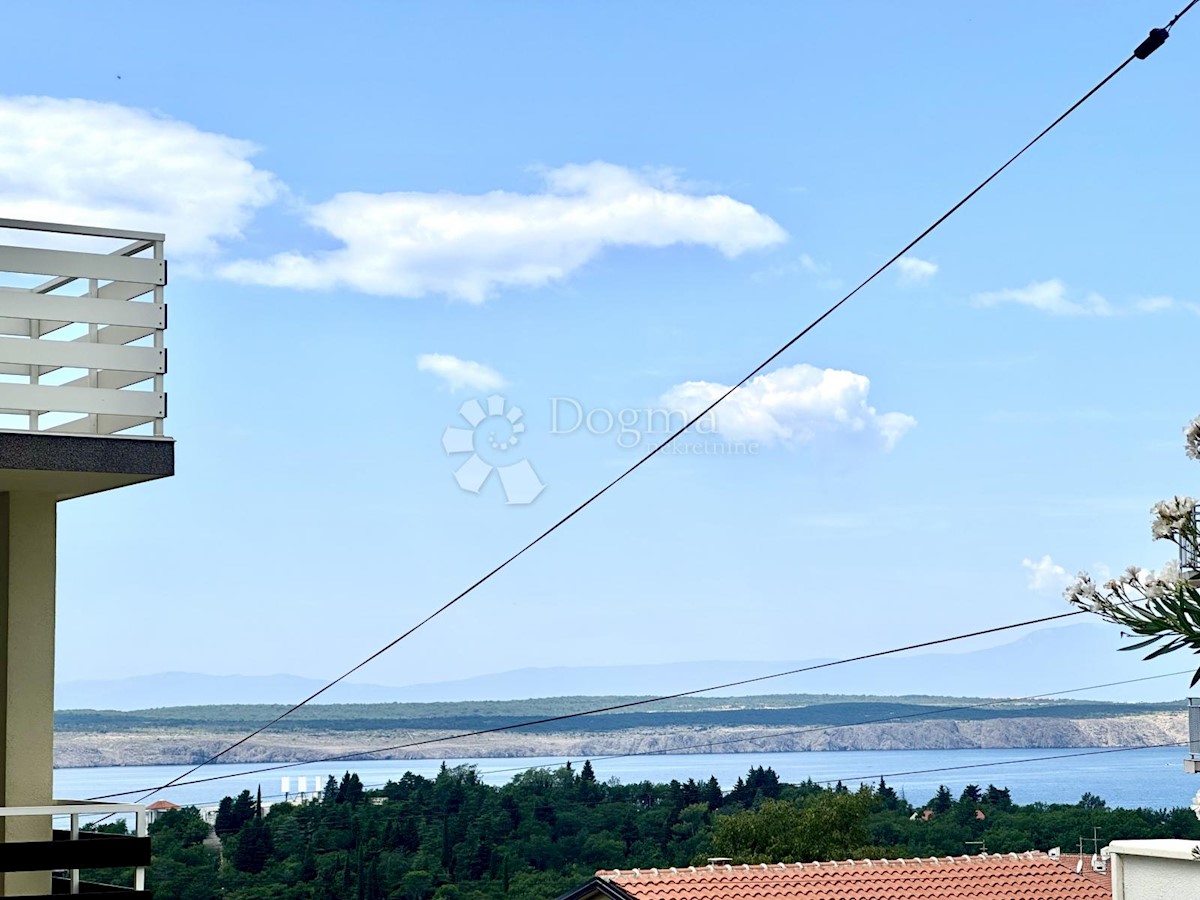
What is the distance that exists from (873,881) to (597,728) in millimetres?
108102

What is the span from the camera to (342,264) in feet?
347

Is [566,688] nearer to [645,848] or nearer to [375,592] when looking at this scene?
[375,592]

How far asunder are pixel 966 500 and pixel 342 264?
47807 mm

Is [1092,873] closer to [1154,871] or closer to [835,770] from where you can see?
[1154,871]

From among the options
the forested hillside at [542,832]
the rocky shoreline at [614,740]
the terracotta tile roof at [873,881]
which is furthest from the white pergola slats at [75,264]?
the rocky shoreline at [614,740]

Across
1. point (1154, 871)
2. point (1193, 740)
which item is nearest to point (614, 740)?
point (1193, 740)

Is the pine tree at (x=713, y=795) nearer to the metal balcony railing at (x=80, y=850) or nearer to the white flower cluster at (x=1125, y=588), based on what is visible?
the metal balcony railing at (x=80, y=850)

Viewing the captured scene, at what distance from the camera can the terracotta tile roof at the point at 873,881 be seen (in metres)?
16.0

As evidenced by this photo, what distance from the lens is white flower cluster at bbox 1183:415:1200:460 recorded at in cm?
275

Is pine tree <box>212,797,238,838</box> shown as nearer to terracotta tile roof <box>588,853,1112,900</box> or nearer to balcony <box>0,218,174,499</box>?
terracotta tile roof <box>588,853,1112,900</box>

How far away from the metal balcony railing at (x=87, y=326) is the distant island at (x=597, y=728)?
87465 millimetres

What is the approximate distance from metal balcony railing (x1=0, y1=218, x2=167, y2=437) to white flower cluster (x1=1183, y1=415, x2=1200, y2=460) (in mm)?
4051

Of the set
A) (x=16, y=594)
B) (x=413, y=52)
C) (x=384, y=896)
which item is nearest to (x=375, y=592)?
(x=413, y=52)

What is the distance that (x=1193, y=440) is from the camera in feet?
9.05
